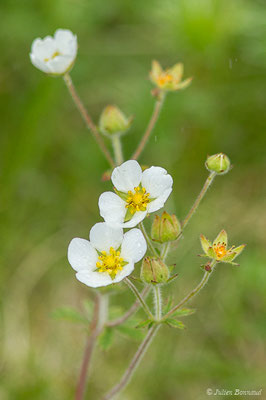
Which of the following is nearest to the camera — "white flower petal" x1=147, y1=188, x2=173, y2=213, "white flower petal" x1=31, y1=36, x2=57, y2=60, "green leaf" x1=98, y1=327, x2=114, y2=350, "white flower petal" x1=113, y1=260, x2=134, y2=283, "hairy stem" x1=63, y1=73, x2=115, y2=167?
"white flower petal" x1=113, y1=260, x2=134, y2=283

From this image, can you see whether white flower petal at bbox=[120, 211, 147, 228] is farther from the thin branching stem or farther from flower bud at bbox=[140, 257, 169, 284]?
the thin branching stem

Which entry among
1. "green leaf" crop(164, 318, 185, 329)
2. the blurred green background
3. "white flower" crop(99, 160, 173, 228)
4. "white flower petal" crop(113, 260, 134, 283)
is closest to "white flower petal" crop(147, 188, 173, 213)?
"white flower" crop(99, 160, 173, 228)

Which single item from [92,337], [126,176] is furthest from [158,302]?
[92,337]

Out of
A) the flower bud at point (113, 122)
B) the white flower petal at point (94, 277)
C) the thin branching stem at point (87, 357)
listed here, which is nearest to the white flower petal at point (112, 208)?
the white flower petal at point (94, 277)

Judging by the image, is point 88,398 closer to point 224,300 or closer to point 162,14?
point 224,300

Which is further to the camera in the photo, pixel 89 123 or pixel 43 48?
pixel 43 48

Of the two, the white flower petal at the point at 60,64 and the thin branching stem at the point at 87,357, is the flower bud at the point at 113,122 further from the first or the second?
the thin branching stem at the point at 87,357

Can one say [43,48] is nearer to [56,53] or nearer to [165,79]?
[56,53]
